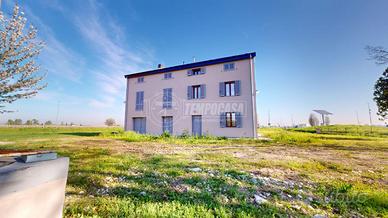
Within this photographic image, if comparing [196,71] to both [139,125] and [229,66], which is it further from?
[139,125]

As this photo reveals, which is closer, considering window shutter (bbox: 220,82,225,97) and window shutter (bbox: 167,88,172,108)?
window shutter (bbox: 220,82,225,97)

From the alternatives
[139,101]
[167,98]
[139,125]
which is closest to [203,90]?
[167,98]

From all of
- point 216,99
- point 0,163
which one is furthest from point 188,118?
point 0,163

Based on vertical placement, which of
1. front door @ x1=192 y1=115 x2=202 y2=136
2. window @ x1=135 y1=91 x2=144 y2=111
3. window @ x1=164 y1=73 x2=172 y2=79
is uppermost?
window @ x1=164 y1=73 x2=172 y2=79

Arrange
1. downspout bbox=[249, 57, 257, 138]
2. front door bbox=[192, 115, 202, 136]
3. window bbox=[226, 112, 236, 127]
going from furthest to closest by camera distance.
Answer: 1. front door bbox=[192, 115, 202, 136]
2. window bbox=[226, 112, 236, 127]
3. downspout bbox=[249, 57, 257, 138]

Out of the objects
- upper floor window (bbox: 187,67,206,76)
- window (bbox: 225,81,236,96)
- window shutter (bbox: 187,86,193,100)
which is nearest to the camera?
window (bbox: 225,81,236,96)

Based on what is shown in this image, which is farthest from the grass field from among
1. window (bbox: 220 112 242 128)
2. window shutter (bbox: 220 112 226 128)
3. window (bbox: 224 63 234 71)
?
window (bbox: 224 63 234 71)

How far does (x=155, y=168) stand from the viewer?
359 centimetres

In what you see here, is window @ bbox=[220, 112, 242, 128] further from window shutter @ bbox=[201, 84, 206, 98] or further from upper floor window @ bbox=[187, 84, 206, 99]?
upper floor window @ bbox=[187, 84, 206, 99]

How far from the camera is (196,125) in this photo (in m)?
13.6

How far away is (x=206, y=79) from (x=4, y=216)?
13.2 meters

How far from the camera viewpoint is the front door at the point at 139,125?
51.0ft

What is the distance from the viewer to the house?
477 inches

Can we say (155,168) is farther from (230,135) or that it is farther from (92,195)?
(230,135)
